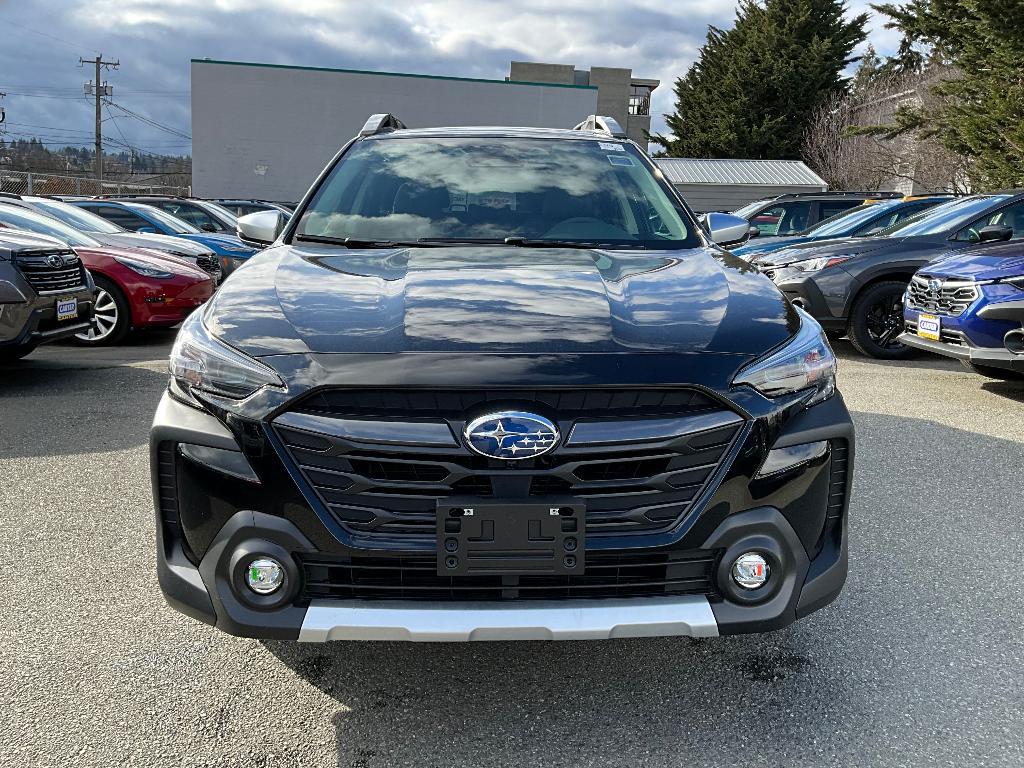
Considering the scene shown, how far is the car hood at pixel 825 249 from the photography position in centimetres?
896

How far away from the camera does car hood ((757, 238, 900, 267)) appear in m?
8.96

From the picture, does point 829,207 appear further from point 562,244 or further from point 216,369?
point 216,369

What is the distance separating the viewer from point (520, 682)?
108 inches

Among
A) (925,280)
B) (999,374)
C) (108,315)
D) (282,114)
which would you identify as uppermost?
(282,114)

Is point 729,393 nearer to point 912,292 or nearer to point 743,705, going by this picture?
point 743,705

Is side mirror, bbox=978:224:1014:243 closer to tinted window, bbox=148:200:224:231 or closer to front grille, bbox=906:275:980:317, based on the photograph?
front grille, bbox=906:275:980:317

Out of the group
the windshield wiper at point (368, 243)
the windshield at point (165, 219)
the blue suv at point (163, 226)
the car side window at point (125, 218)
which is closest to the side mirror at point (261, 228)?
the windshield wiper at point (368, 243)

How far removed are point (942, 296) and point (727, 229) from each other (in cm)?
390

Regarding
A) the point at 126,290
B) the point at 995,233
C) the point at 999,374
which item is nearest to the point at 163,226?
the point at 126,290

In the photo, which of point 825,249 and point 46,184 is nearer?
point 825,249

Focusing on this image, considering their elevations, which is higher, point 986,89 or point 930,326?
point 986,89

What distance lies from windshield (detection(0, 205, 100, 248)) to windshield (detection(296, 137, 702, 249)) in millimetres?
5783

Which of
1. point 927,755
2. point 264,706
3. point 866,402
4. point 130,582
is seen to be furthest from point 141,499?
point 866,402

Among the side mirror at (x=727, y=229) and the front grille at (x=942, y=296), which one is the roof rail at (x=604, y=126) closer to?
the side mirror at (x=727, y=229)
